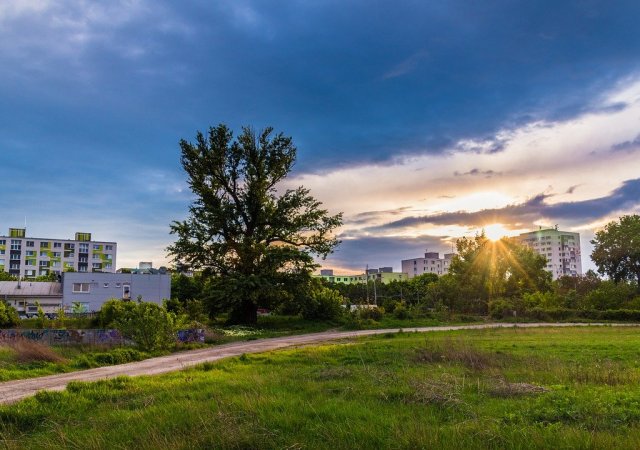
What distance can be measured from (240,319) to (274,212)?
30.9ft

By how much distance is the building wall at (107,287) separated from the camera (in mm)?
72938

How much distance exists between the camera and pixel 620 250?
241 feet

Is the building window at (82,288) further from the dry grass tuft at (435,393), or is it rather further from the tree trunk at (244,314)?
the dry grass tuft at (435,393)

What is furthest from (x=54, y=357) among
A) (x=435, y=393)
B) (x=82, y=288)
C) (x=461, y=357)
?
(x=82, y=288)

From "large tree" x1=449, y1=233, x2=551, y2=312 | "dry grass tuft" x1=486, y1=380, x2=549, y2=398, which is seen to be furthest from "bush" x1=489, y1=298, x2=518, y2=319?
"dry grass tuft" x1=486, y1=380, x2=549, y2=398

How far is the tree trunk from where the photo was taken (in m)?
41.2

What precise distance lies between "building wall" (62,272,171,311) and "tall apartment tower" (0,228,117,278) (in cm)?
6719

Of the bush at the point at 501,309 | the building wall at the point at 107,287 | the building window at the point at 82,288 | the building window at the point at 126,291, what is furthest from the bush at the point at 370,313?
the building window at the point at 82,288

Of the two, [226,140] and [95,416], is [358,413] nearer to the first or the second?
[95,416]

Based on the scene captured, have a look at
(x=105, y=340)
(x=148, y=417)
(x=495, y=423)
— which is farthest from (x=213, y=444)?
(x=105, y=340)

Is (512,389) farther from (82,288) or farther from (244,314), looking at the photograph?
(82,288)

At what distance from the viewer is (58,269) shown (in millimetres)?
137375

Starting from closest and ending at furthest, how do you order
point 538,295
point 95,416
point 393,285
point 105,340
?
point 95,416, point 105,340, point 538,295, point 393,285

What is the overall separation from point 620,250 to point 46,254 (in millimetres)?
136718
